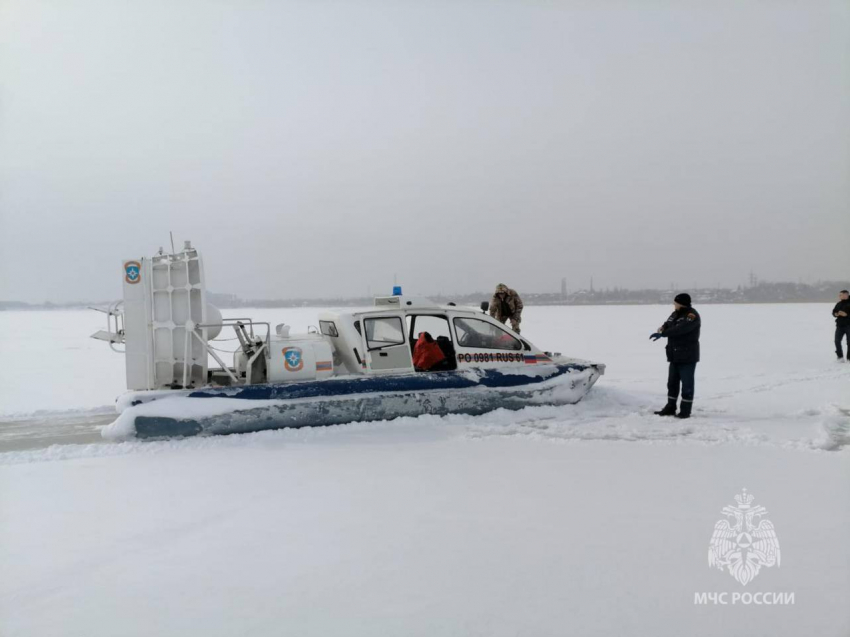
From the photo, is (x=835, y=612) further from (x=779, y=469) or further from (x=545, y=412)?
(x=545, y=412)

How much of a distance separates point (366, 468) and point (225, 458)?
1492 millimetres

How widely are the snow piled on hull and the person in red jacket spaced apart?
46cm

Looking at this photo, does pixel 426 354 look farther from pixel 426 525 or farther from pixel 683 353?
pixel 426 525

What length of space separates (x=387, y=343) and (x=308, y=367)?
3.82 ft

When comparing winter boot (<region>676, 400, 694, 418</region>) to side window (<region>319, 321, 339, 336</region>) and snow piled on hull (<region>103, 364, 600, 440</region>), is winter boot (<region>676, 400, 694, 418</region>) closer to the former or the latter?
snow piled on hull (<region>103, 364, 600, 440</region>)

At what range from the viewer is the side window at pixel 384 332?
822 cm

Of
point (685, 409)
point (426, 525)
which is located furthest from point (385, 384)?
Result: point (685, 409)

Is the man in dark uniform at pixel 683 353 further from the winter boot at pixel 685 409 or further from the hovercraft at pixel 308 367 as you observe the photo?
the hovercraft at pixel 308 367

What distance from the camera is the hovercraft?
22.6 ft

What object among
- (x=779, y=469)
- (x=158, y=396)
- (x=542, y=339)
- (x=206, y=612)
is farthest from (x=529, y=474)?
(x=542, y=339)

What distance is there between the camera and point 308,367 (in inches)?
301

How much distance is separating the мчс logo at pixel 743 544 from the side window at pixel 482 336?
445 centimetres

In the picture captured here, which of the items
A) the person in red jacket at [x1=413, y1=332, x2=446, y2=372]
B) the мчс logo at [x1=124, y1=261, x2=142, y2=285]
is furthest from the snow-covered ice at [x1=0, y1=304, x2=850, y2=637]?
the мчс logo at [x1=124, y1=261, x2=142, y2=285]

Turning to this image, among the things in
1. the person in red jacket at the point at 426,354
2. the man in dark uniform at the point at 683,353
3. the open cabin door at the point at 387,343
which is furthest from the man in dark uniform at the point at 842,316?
the open cabin door at the point at 387,343
